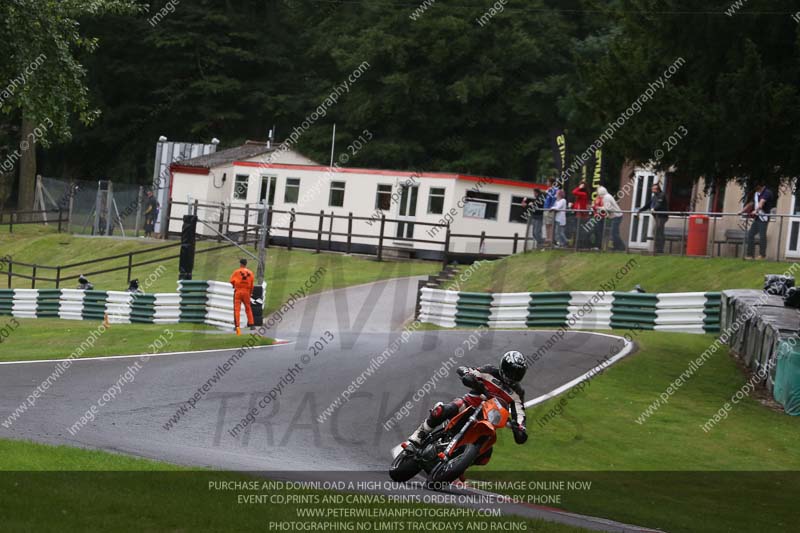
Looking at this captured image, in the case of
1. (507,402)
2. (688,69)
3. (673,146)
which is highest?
(688,69)

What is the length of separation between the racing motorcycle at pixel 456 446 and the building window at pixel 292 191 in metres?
32.7

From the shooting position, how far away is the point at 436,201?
40281 millimetres

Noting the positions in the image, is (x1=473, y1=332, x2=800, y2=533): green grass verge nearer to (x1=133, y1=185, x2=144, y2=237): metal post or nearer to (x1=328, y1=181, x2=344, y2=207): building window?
(x1=328, y1=181, x2=344, y2=207): building window

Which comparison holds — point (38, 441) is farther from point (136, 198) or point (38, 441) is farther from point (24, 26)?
point (136, 198)

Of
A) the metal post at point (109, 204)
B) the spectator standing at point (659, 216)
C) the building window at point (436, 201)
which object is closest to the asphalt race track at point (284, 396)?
the spectator standing at point (659, 216)

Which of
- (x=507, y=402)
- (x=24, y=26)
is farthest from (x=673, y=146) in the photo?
(x=24, y=26)

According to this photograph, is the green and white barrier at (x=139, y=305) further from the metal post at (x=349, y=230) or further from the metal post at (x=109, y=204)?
the metal post at (x=109, y=204)

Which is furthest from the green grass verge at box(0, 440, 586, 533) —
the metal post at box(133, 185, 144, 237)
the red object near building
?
the metal post at box(133, 185, 144, 237)

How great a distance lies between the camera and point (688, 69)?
21156 millimetres

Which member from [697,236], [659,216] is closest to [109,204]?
[659,216]

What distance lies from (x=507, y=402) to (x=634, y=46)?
12637 mm

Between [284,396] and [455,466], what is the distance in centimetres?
660

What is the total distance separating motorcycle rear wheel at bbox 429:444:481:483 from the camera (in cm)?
1119

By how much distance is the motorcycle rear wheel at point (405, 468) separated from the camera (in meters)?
11.7
